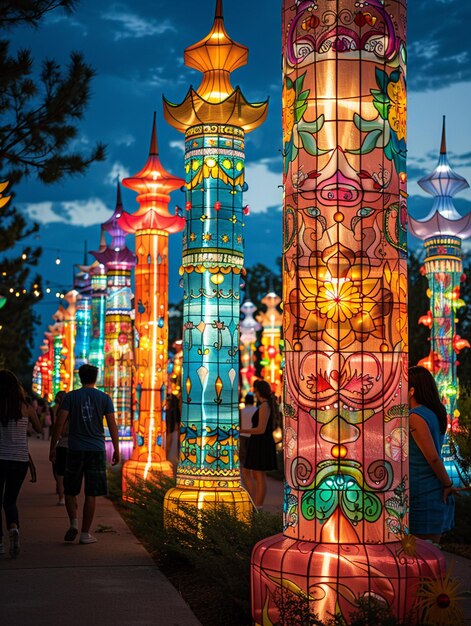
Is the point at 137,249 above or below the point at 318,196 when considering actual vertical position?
above

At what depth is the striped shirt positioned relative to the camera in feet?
32.0

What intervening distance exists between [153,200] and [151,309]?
1.63 meters

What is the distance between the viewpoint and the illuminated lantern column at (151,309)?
1512cm

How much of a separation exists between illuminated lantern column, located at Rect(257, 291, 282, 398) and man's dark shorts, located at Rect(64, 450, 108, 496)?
77.0ft

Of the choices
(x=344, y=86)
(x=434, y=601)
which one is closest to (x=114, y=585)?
(x=434, y=601)

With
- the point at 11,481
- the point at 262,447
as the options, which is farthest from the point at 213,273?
the point at 262,447

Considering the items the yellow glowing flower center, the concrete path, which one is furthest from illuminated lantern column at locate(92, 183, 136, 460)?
the yellow glowing flower center

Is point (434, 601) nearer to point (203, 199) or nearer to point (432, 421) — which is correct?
point (432, 421)

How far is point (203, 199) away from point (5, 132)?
823 cm

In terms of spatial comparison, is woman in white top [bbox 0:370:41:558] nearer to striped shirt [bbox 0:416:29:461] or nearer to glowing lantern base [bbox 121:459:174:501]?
striped shirt [bbox 0:416:29:461]

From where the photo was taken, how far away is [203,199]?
36.9ft

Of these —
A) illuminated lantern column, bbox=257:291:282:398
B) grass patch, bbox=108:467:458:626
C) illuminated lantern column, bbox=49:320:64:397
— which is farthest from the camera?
illuminated lantern column, bbox=49:320:64:397

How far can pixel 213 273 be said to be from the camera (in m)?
11.2

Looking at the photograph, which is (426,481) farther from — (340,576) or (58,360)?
(58,360)
